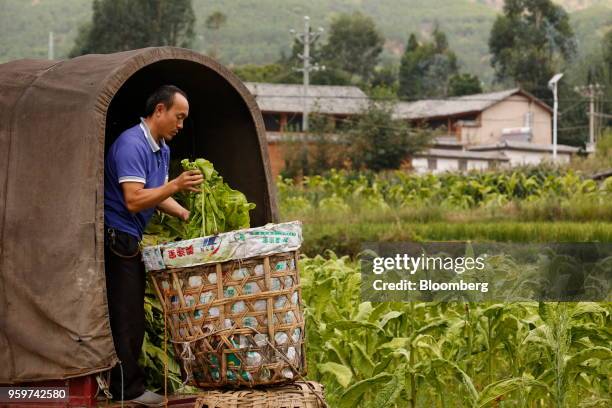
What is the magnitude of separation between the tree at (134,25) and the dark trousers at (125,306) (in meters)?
71.6

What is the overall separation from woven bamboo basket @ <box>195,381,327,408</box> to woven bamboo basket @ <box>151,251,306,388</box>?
0.22 feet

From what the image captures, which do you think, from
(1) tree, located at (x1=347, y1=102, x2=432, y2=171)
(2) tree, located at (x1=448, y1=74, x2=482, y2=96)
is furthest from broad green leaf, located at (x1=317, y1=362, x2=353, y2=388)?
(2) tree, located at (x1=448, y1=74, x2=482, y2=96)

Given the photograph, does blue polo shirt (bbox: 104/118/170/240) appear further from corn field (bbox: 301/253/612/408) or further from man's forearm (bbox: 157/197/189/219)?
corn field (bbox: 301/253/612/408)

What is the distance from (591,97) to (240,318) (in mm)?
66234

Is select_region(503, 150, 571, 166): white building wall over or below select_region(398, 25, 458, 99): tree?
below

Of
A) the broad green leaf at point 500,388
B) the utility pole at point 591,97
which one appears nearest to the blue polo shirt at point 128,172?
the broad green leaf at point 500,388

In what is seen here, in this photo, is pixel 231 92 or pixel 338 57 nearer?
pixel 231 92

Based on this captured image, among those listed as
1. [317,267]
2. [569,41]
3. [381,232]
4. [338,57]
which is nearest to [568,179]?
[381,232]

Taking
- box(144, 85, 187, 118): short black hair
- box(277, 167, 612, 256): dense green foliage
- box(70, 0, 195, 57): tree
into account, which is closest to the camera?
box(144, 85, 187, 118): short black hair

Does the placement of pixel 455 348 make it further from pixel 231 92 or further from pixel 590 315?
pixel 231 92

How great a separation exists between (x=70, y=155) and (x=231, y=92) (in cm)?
170

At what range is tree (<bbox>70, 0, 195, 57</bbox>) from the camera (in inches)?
3078

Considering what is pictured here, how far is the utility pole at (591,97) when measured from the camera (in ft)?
227

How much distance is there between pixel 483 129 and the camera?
7556cm
